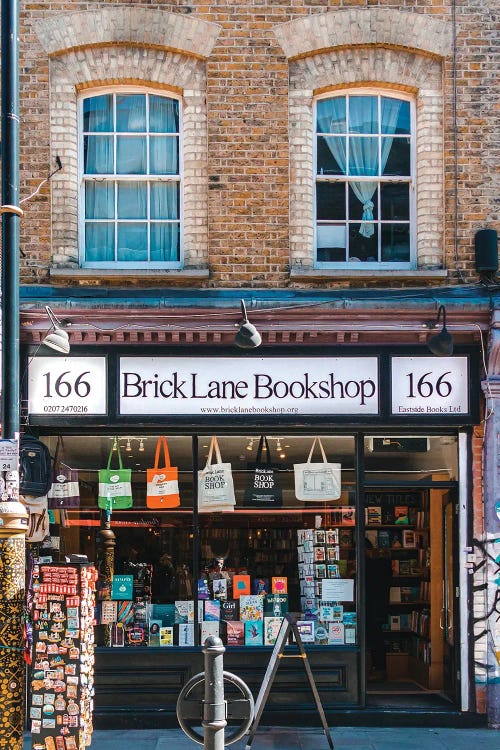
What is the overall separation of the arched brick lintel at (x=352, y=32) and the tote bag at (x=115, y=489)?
484 centimetres

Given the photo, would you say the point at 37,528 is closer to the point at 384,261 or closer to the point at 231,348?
the point at 231,348

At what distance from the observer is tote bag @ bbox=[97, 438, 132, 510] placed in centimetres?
1034

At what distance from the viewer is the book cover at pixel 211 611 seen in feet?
33.6

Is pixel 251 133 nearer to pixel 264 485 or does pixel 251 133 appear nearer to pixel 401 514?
pixel 264 485

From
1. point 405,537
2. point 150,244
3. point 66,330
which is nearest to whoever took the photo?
point 66,330

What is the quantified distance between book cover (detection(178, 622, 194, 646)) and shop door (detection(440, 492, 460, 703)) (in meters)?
2.79

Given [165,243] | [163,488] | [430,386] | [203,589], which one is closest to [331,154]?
[165,243]

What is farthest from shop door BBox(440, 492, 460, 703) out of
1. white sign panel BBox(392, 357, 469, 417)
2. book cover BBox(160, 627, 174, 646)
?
book cover BBox(160, 627, 174, 646)

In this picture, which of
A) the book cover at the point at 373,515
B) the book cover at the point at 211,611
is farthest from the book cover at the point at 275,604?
the book cover at the point at 373,515

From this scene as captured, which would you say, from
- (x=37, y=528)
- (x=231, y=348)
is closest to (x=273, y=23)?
(x=231, y=348)

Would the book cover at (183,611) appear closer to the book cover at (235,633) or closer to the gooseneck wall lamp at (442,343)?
the book cover at (235,633)

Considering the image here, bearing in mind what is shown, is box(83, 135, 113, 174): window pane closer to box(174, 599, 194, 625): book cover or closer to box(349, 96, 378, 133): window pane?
box(349, 96, 378, 133): window pane

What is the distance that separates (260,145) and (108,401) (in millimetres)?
3182

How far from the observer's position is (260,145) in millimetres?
10383
